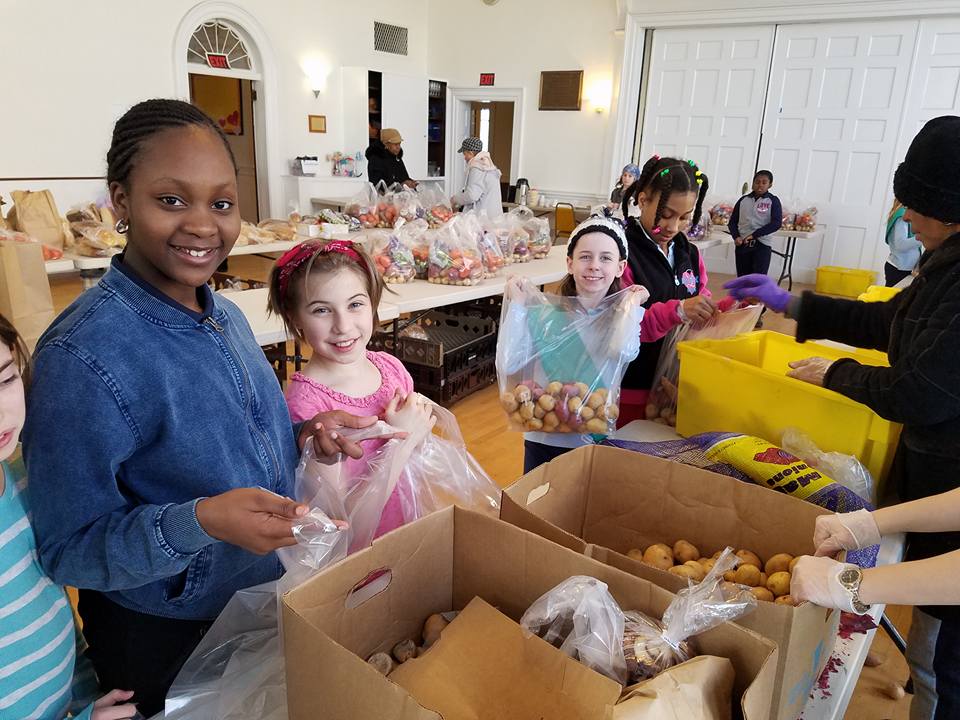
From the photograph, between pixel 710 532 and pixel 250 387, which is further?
pixel 710 532

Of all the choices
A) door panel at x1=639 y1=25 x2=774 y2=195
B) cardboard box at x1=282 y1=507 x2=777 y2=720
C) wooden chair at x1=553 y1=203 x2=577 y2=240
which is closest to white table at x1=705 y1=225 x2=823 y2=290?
door panel at x1=639 y1=25 x2=774 y2=195

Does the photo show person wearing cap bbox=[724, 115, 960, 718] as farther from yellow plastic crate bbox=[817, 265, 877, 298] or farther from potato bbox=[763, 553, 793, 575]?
yellow plastic crate bbox=[817, 265, 877, 298]

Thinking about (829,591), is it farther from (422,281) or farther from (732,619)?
(422,281)

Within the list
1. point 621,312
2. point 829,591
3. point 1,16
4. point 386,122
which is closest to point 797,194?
point 386,122

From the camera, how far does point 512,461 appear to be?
3.12 metres

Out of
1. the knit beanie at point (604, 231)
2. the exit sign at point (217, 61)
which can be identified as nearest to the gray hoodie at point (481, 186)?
the exit sign at point (217, 61)

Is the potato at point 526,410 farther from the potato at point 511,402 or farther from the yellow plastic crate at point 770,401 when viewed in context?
the yellow plastic crate at point 770,401

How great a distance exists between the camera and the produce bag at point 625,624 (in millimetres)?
697

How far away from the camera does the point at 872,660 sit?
193cm

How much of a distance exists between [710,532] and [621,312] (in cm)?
58

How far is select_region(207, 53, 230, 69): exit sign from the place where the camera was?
291 inches

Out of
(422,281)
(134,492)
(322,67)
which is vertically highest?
(322,67)

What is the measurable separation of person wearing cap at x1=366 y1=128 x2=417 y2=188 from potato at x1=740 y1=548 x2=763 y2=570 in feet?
21.8

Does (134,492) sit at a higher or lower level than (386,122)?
lower
